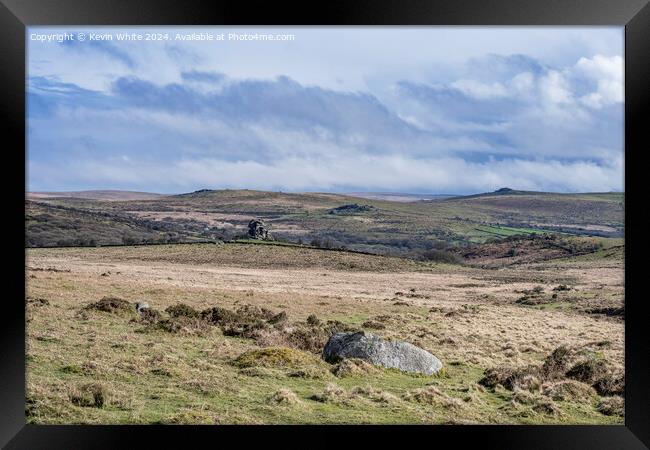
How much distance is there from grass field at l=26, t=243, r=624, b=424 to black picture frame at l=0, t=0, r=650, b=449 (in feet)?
2.94

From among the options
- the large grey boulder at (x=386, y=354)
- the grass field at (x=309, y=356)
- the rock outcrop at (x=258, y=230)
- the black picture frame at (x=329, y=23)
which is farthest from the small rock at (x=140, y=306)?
the rock outcrop at (x=258, y=230)

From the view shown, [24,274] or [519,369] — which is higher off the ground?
[24,274]

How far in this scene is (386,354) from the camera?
1140cm

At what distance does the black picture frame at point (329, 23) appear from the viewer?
801 cm

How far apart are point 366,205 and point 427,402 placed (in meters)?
47.8

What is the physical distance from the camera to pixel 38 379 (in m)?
10.2

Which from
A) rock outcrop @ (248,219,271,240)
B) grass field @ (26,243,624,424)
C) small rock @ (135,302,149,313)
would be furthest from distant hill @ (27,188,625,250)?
small rock @ (135,302,149,313)

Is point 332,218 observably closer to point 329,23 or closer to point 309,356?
point 309,356

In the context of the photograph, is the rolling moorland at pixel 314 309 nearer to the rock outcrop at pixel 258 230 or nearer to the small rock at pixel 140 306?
the small rock at pixel 140 306

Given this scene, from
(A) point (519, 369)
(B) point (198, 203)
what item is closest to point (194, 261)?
(B) point (198, 203)

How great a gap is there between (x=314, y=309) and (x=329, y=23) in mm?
15571

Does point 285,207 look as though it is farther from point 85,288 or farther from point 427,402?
point 427,402

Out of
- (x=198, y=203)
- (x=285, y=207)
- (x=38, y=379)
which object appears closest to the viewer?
(x=38, y=379)

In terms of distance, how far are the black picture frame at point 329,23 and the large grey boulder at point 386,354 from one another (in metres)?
3.18
